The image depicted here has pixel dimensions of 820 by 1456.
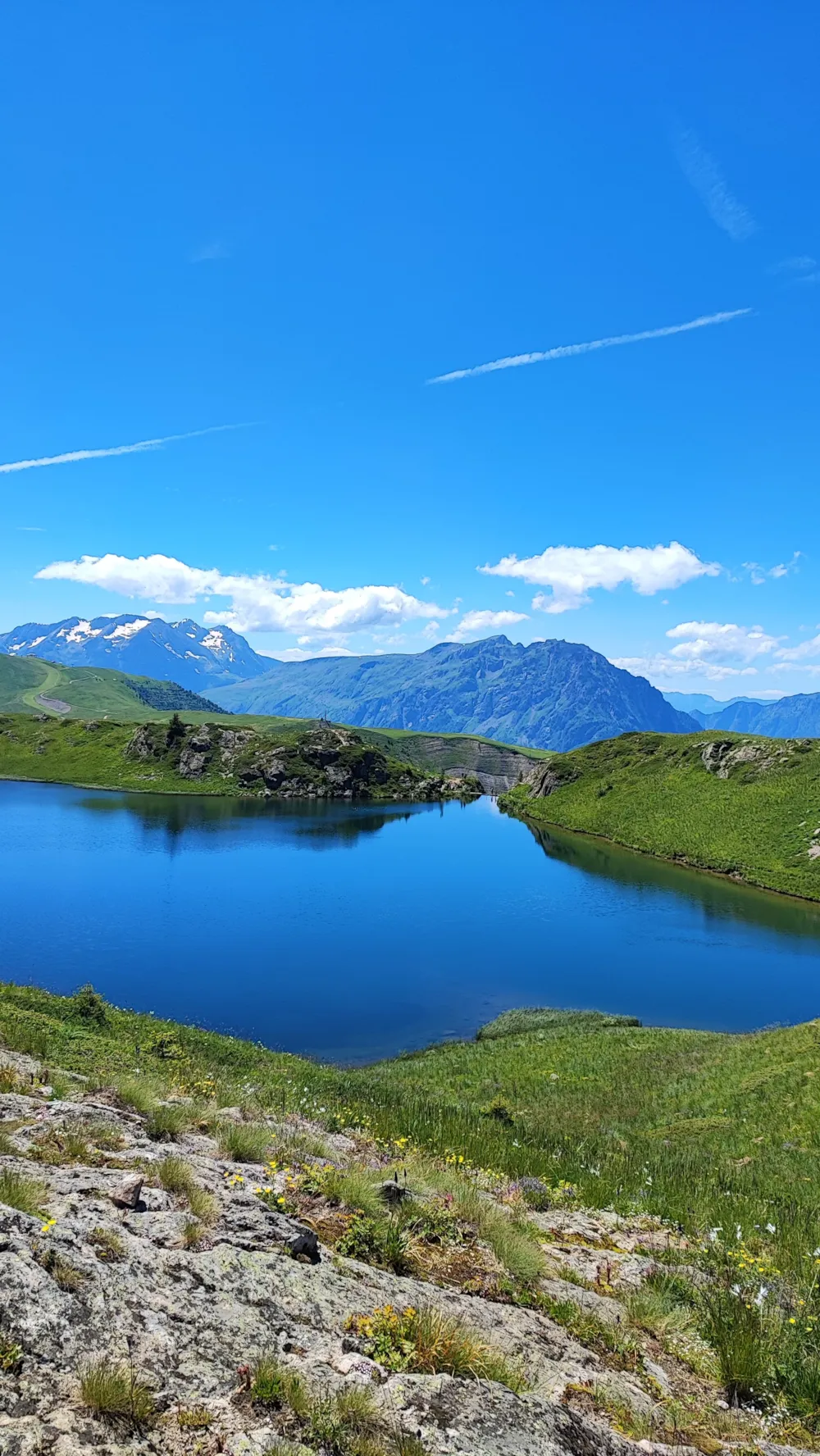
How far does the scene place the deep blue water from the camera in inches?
1913

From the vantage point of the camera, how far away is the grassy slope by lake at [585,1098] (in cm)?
1459

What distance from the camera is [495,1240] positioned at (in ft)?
31.2

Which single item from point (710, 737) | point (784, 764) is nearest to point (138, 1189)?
point (784, 764)

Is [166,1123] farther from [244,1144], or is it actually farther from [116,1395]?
[116,1395]

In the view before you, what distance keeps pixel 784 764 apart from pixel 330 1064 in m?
121

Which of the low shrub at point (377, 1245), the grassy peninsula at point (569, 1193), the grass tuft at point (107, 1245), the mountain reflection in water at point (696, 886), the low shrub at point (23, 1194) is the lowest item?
the mountain reflection in water at point (696, 886)

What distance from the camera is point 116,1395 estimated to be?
4.81 meters

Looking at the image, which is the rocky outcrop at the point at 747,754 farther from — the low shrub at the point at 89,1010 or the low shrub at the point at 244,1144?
the low shrub at the point at 244,1144

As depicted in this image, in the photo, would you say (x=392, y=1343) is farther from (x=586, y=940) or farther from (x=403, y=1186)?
(x=586, y=940)

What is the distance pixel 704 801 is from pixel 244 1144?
447 ft

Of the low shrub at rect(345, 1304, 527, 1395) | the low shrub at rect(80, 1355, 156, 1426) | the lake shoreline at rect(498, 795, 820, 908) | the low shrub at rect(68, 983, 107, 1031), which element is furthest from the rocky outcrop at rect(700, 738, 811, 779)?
the low shrub at rect(80, 1355, 156, 1426)

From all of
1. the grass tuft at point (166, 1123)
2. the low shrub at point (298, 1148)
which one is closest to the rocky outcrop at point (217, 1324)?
the grass tuft at point (166, 1123)

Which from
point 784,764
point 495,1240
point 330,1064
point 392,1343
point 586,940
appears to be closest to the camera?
point 392,1343

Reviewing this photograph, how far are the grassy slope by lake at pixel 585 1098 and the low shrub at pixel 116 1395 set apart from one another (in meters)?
9.59
